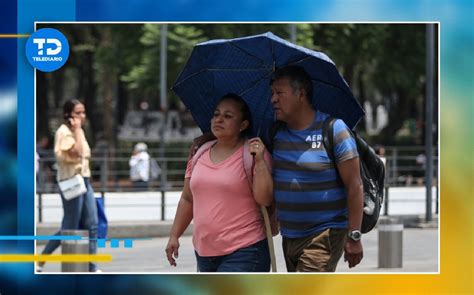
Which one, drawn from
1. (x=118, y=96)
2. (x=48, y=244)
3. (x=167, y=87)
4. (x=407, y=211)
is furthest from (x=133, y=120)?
(x=48, y=244)

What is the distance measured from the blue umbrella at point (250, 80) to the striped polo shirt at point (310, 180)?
34 centimetres

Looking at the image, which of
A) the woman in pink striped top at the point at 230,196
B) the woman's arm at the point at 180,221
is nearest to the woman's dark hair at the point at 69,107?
the woman's arm at the point at 180,221

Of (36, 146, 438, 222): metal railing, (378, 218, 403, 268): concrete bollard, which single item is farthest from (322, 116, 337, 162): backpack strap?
(36, 146, 438, 222): metal railing

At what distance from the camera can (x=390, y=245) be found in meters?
9.13

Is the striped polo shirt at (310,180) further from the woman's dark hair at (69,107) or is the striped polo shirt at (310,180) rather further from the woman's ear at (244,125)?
the woman's dark hair at (69,107)

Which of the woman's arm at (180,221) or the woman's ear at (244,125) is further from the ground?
the woman's ear at (244,125)

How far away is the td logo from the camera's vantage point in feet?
18.7

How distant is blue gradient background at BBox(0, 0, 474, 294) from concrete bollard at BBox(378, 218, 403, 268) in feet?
10.8

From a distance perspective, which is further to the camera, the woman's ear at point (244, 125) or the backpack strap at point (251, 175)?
the woman's ear at point (244, 125)

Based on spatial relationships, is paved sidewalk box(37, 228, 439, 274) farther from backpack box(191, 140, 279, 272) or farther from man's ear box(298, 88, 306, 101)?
man's ear box(298, 88, 306, 101)

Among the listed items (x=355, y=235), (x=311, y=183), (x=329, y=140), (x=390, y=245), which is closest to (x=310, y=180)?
(x=311, y=183)

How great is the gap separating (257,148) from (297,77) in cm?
44

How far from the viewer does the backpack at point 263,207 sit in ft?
17.3

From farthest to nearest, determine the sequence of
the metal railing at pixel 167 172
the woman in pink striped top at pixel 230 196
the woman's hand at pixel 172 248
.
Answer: the metal railing at pixel 167 172
the woman's hand at pixel 172 248
the woman in pink striped top at pixel 230 196
